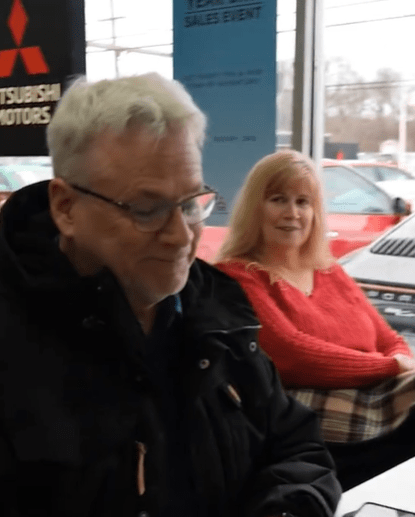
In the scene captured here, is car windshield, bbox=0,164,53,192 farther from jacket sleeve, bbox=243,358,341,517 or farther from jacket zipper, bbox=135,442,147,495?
jacket zipper, bbox=135,442,147,495

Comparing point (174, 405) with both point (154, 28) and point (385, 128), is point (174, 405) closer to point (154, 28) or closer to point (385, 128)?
point (385, 128)

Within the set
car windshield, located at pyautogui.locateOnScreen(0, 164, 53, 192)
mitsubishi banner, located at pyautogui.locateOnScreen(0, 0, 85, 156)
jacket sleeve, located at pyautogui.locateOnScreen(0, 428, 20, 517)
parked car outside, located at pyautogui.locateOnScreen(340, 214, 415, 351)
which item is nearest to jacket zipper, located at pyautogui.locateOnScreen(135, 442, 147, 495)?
jacket sleeve, located at pyautogui.locateOnScreen(0, 428, 20, 517)

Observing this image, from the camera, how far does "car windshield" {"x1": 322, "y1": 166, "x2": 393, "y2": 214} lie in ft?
13.1

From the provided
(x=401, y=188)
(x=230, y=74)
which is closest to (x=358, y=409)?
(x=401, y=188)

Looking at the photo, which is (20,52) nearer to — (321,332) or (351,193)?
(351,193)

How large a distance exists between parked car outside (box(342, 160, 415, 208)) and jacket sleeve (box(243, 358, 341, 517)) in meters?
2.47

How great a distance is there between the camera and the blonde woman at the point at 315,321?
2.19 metres

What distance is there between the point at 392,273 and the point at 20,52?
2435 millimetres

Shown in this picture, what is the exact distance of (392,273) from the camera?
3104 mm

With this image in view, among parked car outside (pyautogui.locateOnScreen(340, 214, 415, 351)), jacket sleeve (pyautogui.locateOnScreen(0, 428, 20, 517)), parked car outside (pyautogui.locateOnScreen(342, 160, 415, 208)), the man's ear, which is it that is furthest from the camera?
parked car outside (pyautogui.locateOnScreen(342, 160, 415, 208))

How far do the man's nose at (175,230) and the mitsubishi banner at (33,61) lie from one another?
2.90 metres

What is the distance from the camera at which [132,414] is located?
1.12 metres

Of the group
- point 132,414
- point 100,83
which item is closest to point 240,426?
point 132,414

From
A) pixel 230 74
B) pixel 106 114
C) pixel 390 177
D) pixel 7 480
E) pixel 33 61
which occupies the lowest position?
pixel 7 480
